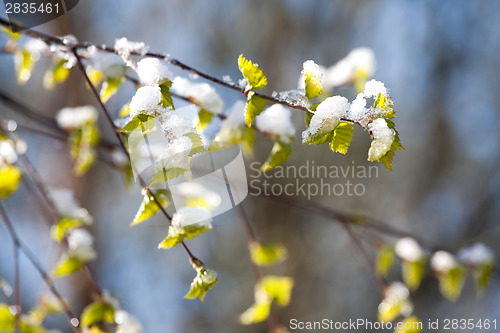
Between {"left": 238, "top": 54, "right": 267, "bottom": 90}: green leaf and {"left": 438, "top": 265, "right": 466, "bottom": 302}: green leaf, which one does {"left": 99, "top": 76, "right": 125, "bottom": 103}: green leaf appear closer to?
{"left": 238, "top": 54, "right": 267, "bottom": 90}: green leaf

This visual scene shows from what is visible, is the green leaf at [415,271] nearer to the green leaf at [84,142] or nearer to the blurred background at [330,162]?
the green leaf at [84,142]

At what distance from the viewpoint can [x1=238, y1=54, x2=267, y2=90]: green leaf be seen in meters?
0.48

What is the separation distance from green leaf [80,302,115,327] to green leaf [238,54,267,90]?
609 mm

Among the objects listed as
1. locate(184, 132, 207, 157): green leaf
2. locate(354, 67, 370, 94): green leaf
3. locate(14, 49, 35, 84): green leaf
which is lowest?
locate(184, 132, 207, 157): green leaf

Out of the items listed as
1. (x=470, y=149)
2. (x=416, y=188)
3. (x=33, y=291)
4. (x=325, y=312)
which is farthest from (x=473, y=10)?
(x=33, y=291)

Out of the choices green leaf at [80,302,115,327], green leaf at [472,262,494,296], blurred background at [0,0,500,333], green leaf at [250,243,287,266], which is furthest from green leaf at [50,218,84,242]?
blurred background at [0,0,500,333]

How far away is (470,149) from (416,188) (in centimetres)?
54

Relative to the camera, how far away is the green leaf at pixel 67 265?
33.2 inches

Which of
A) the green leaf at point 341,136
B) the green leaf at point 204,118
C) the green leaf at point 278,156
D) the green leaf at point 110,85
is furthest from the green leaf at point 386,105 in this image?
the green leaf at point 110,85

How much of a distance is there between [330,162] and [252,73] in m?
2.80

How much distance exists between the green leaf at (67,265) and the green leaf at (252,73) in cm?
60

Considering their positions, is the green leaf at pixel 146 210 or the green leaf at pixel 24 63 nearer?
the green leaf at pixel 146 210

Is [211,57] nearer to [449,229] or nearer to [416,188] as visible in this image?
[416,188]

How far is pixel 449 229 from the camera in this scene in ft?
10.6
